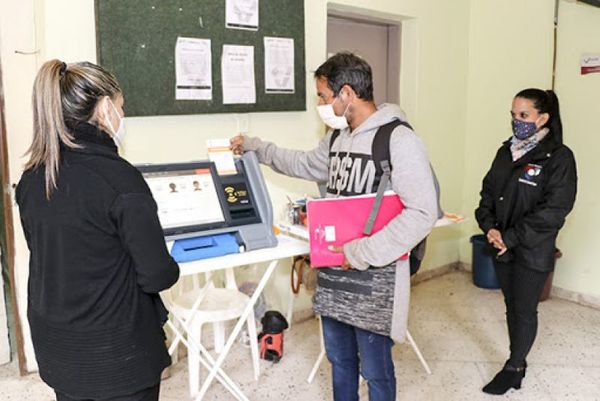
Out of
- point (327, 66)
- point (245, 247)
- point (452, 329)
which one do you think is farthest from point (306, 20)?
point (452, 329)

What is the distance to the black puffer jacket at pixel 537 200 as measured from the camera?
7.79 feet

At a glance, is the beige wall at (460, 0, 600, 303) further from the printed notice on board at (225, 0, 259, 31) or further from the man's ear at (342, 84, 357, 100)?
the man's ear at (342, 84, 357, 100)

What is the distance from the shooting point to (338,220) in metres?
1.77

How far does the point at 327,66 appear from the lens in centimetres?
181

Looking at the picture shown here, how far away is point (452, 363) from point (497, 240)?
31.6 inches

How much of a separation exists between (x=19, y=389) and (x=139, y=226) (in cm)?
182

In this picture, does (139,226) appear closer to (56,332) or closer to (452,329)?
(56,332)

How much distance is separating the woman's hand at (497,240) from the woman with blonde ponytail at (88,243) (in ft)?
5.35

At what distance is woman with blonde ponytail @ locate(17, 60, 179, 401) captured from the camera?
1217 millimetres

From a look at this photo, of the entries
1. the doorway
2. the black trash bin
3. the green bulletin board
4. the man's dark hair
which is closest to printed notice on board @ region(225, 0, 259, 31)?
the green bulletin board

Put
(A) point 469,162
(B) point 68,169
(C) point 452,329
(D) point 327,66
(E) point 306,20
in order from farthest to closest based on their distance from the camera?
1. (A) point 469,162
2. (C) point 452,329
3. (E) point 306,20
4. (D) point 327,66
5. (B) point 68,169

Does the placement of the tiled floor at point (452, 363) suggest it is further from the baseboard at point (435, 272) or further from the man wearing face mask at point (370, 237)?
the man wearing face mask at point (370, 237)

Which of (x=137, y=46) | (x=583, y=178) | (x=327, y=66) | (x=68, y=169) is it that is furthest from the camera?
(x=583, y=178)

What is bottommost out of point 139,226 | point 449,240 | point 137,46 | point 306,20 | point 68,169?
point 449,240
